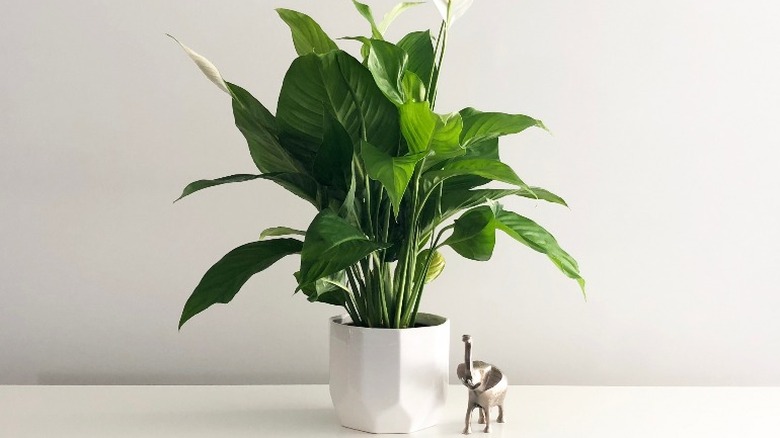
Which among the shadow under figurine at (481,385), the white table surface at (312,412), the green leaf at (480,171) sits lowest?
the white table surface at (312,412)

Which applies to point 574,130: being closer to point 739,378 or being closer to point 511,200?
point 511,200

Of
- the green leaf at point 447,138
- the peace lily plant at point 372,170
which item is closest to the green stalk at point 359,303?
the peace lily plant at point 372,170

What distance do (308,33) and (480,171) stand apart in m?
0.26

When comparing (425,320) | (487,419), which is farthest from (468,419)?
(425,320)

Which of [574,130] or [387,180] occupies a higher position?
[574,130]

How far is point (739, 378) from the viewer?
141 cm

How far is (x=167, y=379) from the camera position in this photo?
4.48 feet

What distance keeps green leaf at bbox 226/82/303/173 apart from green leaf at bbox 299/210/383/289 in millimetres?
146

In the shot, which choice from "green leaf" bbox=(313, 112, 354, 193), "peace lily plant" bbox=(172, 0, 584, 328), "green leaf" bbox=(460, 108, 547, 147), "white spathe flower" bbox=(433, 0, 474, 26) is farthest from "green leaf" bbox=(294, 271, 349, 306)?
"white spathe flower" bbox=(433, 0, 474, 26)

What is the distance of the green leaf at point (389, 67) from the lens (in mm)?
891

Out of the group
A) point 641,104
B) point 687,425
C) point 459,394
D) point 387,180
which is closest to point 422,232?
point 387,180

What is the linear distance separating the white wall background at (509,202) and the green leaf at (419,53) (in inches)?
12.0

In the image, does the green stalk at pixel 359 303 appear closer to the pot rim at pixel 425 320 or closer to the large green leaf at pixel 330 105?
the pot rim at pixel 425 320

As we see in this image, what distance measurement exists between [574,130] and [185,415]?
752mm
